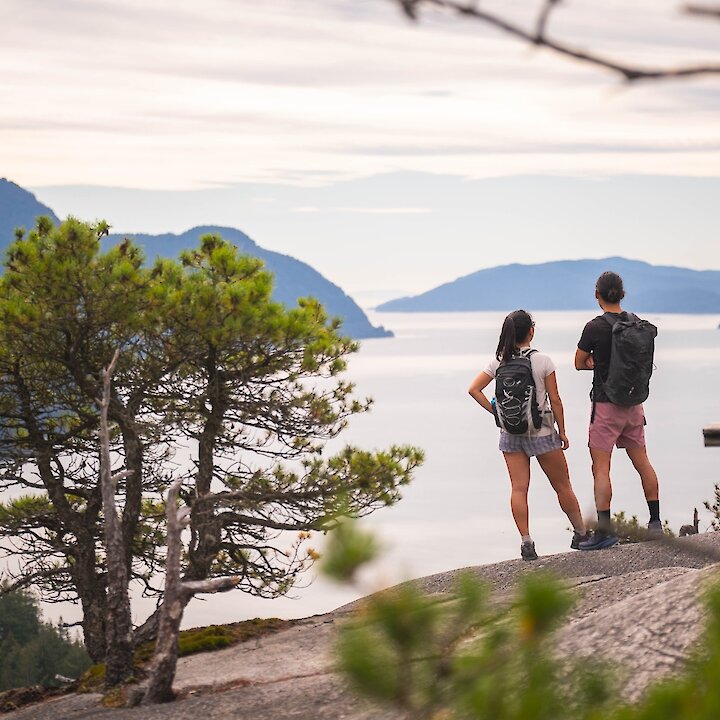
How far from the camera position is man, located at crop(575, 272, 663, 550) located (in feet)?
31.3

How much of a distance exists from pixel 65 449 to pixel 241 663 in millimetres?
5675

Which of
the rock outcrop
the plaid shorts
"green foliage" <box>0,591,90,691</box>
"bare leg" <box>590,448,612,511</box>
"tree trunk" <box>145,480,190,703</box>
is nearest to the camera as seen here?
the rock outcrop

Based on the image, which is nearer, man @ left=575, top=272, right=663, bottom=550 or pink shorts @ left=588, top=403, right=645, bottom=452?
man @ left=575, top=272, right=663, bottom=550

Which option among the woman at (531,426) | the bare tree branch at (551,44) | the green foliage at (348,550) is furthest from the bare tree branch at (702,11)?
the woman at (531,426)

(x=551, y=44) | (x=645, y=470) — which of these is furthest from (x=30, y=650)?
(x=551, y=44)

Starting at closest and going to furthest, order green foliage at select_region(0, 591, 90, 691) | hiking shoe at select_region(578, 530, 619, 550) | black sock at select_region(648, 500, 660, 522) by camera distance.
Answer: black sock at select_region(648, 500, 660, 522), hiking shoe at select_region(578, 530, 619, 550), green foliage at select_region(0, 591, 90, 691)

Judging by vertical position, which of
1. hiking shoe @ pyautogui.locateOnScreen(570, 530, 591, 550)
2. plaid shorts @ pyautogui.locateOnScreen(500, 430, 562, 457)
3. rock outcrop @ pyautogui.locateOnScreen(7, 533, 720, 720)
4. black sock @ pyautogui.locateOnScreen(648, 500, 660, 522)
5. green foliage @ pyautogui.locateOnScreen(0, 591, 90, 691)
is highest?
plaid shorts @ pyautogui.locateOnScreen(500, 430, 562, 457)

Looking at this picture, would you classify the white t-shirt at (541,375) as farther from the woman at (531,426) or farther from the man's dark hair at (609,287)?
the man's dark hair at (609,287)

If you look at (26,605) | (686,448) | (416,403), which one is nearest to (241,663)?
(26,605)

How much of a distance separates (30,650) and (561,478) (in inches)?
1688

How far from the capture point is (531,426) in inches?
376

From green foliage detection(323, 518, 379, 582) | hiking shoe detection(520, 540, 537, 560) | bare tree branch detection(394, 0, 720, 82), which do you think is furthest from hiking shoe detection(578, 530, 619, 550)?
bare tree branch detection(394, 0, 720, 82)

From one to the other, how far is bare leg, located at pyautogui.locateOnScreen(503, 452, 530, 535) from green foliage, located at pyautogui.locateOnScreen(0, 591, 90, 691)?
123 feet

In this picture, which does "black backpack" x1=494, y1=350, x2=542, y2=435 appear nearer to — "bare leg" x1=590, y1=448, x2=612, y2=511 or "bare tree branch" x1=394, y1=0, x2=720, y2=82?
"bare leg" x1=590, y1=448, x2=612, y2=511
